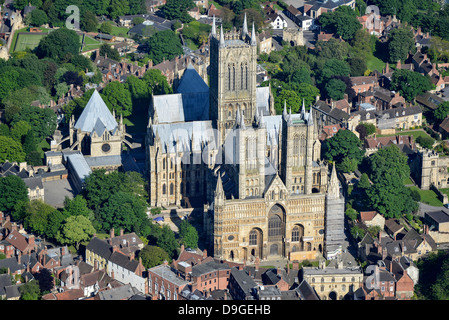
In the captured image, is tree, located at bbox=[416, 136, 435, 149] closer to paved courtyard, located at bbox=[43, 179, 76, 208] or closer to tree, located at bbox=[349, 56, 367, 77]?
tree, located at bbox=[349, 56, 367, 77]

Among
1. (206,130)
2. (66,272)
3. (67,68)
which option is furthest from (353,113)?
(66,272)

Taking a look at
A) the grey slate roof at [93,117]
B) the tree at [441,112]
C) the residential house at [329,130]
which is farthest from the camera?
the tree at [441,112]

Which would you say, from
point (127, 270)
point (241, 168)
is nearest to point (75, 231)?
point (127, 270)

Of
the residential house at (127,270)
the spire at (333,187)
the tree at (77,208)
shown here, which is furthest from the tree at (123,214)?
the spire at (333,187)

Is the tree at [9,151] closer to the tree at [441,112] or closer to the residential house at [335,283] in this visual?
the residential house at [335,283]

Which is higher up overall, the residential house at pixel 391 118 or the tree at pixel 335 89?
the tree at pixel 335 89

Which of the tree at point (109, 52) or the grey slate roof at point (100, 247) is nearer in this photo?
the grey slate roof at point (100, 247)
